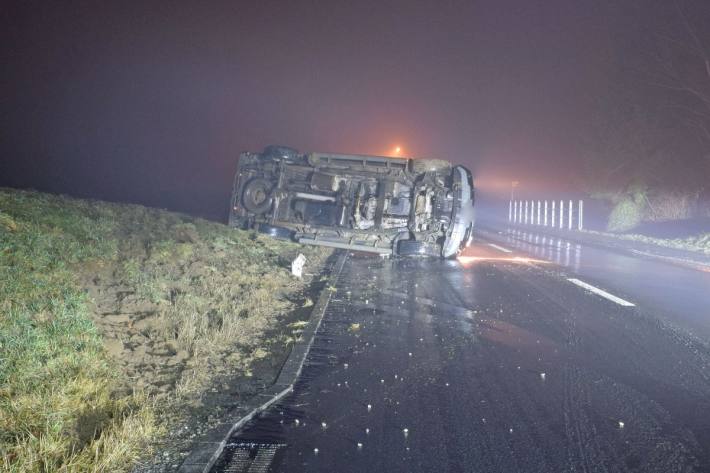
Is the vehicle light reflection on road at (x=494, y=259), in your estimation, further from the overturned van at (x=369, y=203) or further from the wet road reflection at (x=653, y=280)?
the overturned van at (x=369, y=203)

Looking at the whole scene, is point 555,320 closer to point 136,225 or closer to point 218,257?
point 218,257

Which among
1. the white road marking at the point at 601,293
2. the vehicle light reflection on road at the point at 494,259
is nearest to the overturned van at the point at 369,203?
the vehicle light reflection on road at the point at 494,259

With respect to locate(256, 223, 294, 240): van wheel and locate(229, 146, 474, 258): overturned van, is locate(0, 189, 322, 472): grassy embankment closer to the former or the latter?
locate(256, 223, 294, 240): van wheel

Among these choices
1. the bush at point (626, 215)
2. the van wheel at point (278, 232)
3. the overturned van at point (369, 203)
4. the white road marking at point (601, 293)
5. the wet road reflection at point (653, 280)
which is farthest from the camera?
the bush at point (626, 215)

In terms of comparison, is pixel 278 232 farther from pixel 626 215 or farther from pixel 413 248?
pixel 626 215

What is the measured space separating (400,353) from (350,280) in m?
3.93

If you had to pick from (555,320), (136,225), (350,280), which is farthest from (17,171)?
(555,320)

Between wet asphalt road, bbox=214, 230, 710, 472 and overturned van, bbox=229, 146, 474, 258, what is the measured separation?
126 inches

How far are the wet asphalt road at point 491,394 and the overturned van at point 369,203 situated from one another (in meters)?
3.20

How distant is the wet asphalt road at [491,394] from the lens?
9.34ft

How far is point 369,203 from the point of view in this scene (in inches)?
394

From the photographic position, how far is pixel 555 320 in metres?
6.08

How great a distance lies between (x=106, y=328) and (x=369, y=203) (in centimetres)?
652

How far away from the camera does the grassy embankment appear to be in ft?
8.88
